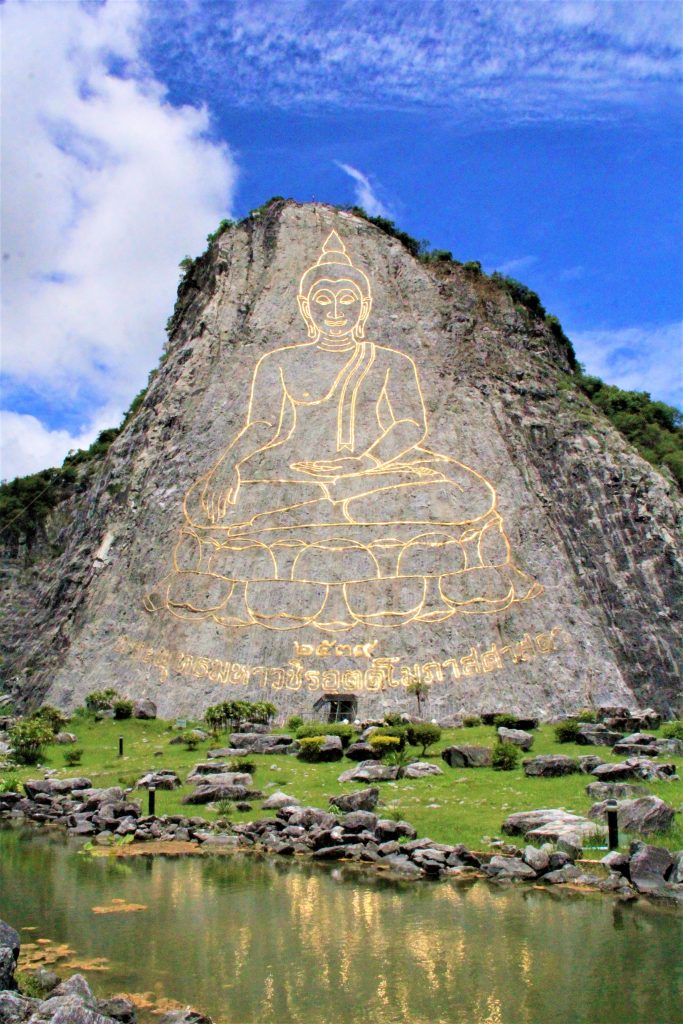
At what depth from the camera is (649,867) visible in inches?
383

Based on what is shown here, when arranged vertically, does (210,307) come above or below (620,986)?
above

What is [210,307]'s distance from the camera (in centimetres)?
3653

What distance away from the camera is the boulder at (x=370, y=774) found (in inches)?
618

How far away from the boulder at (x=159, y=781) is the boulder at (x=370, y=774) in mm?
2980

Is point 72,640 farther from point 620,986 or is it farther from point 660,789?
point 620,986

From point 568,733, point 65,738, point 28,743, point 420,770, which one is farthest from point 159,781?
point 568,733

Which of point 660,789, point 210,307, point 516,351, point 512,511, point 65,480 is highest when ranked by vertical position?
point 210,307

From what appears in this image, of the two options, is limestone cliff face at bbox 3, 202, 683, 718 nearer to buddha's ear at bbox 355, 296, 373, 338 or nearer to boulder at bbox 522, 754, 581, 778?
buddha's ear at bbox 355, 296, 373, 338

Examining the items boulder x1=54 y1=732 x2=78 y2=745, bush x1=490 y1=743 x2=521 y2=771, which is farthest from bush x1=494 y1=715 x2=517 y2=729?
boulder x1=54 y1=732 x2=78 y2=745

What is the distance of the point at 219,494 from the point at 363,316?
32.7 ft

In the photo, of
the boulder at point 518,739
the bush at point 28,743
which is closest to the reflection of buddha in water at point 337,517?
the boulder at point 518,739

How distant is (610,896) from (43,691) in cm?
2034

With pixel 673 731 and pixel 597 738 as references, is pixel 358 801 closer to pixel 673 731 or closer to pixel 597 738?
pixel 597 738

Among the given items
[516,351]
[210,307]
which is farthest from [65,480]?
[516,351]
